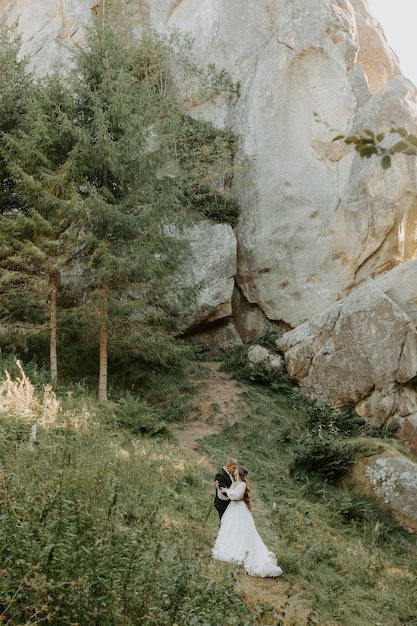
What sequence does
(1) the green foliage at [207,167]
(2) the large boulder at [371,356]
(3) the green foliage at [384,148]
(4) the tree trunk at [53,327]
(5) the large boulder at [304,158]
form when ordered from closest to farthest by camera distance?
(3) the green foliage at [384,148] < (4) the tree trunk at [53,327] < (2) the large boulder at [371,356] < (5) the large boulder at [304,158] < (1) the green foliage at [207,167]

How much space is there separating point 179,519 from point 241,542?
3.49 feet

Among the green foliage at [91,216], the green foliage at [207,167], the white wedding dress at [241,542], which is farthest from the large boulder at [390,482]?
the green foliage at [207,167]

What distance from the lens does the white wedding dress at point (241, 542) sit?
28.1 feet

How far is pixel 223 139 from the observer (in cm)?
2381

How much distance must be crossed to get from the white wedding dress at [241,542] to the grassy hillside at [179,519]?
→ 0.23 meters

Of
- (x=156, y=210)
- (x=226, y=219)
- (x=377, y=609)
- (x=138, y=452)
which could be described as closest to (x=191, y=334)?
(x=226, y=219)

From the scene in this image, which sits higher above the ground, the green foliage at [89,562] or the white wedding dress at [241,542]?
the green foliage at [89,562]

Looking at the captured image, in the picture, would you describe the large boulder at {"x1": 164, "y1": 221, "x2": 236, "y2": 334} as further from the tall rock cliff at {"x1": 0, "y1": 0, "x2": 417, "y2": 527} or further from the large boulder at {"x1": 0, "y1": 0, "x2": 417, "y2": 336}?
the large boulder at {"x1": 0, "y1": 0, "x2": 417, "y2": 336}

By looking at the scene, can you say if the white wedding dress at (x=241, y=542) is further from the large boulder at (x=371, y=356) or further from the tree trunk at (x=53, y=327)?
the large boulder at (x=371, y=356)

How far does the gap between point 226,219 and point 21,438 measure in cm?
1519

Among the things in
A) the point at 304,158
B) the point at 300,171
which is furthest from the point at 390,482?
the point at 304,158

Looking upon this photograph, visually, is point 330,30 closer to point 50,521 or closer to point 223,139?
point 223,139

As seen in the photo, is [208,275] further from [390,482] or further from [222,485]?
[222,485]

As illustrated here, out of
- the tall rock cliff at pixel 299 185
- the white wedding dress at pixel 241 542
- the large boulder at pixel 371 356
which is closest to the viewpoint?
the white wedding dress at pixel 241 542
